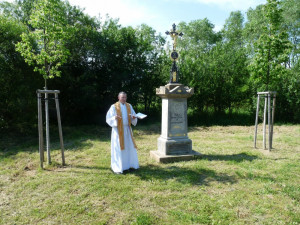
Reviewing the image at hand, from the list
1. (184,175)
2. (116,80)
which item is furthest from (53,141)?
(184,175)

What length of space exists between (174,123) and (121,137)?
1794 millimetres

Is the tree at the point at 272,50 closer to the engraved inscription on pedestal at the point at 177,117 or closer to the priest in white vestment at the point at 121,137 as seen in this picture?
the engraved inscription on pedestal at the point at 177,117

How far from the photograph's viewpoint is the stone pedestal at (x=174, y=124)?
620 cm

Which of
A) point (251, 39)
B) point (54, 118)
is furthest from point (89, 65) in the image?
point (251, 39)

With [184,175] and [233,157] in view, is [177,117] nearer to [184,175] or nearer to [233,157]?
[184,175]

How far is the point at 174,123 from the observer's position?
6.39 metres

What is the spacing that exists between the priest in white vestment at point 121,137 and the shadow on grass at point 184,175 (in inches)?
13.2

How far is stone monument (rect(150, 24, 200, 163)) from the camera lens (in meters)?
6.21

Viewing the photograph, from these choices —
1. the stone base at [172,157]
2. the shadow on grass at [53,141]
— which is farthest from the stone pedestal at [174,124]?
the shadow on grass at [53,141]

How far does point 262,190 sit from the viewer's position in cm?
427

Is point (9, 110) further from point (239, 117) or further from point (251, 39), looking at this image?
point (251, 39)

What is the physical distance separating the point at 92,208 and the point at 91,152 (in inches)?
145

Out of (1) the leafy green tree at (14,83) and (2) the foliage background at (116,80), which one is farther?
(2) the foliage background at (116,80)

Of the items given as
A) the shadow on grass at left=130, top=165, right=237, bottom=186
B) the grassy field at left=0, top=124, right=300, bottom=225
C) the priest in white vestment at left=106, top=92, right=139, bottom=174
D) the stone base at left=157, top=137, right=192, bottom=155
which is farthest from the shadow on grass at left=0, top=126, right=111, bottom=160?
the shadow on grass at left=130, top=165, right=237, bottom=186
